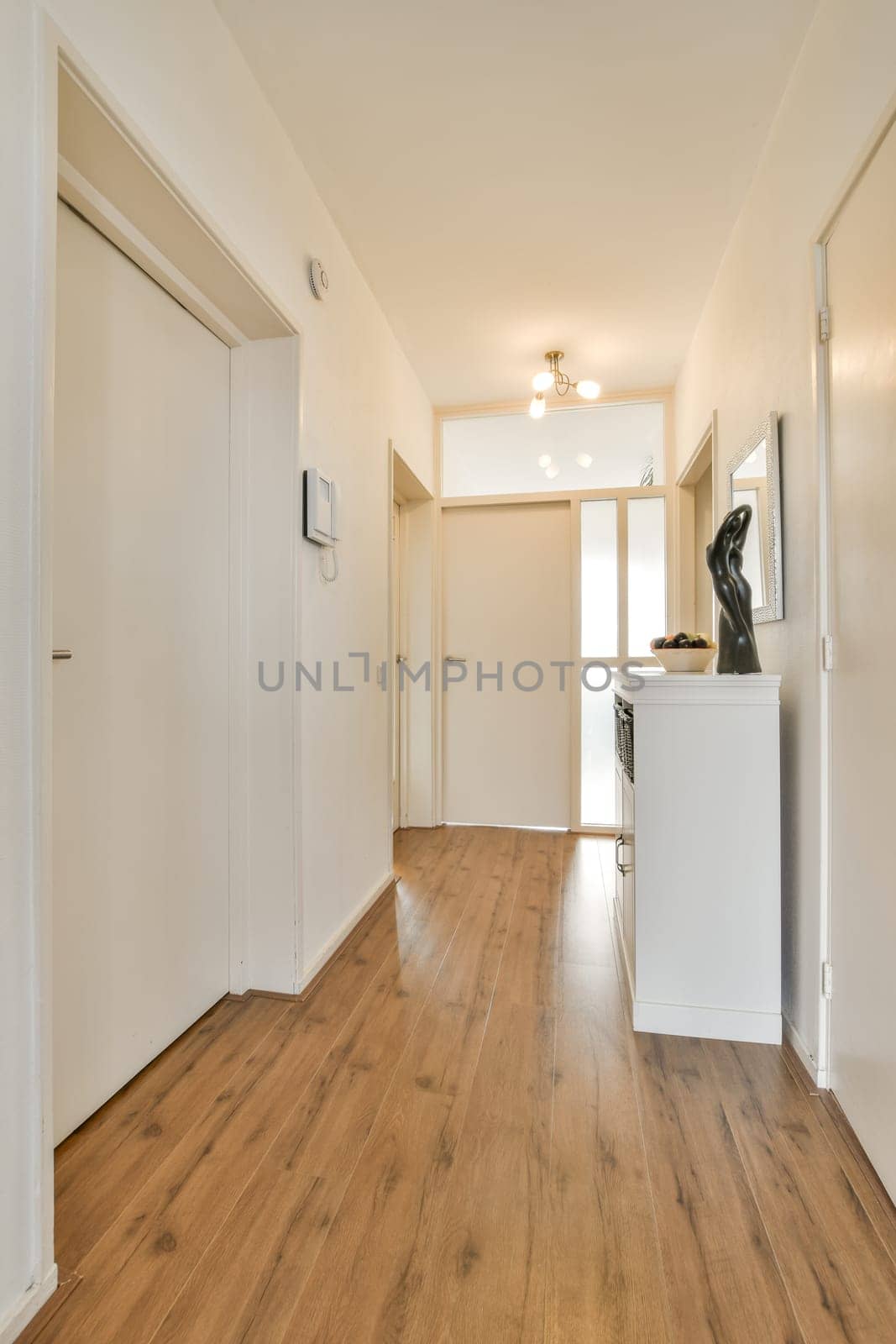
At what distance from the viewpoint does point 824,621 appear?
60.1 inches

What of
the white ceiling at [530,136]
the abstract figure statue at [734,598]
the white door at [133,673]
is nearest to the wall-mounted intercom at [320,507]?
the white door at [133,673]

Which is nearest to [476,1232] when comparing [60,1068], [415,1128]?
[415,1128]

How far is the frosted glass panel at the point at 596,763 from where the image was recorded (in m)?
3.85

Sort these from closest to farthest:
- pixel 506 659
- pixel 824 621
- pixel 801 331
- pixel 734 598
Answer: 1. pixel 824 621
2. pixel 801 331
3. pixel 734 598
4. pixel 506 659

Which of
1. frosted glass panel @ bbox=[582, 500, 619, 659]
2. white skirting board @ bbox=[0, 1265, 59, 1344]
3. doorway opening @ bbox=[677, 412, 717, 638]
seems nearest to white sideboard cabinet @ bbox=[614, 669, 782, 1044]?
white skirting board @ bbox=[0, 1265, 59, 1344]

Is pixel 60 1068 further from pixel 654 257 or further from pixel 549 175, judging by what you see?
pixel 654 257

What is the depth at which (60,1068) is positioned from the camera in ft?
4.36

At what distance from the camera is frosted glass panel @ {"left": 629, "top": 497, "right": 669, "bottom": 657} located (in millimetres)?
3779

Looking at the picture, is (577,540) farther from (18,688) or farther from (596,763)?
(18,688)

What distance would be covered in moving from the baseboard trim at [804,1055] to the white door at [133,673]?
5.35ft

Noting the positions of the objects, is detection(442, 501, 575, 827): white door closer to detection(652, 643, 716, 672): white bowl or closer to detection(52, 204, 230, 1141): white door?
detection(652, 643, 716, 672): white bowl

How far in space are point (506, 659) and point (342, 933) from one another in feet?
6.92

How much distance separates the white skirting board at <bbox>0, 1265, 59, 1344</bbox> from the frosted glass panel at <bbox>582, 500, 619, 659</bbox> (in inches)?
134

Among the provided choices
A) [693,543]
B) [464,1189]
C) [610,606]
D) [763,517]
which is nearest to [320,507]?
[763,517]
